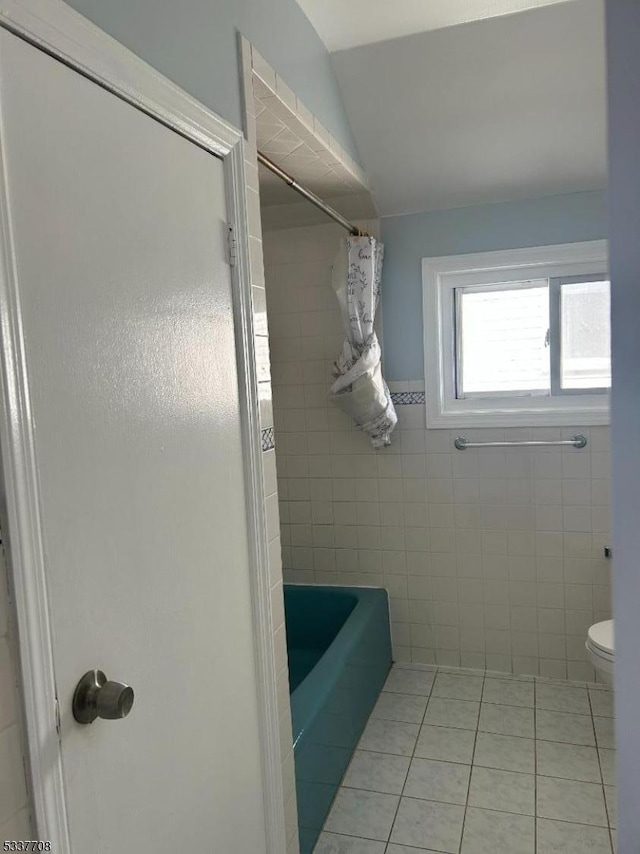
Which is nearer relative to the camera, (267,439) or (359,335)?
(267,439)

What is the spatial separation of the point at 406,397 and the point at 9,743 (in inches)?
93.9

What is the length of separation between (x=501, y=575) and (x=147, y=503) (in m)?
2.23

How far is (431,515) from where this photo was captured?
299 cm

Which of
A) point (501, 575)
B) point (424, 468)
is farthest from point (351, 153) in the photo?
point (501, 575)

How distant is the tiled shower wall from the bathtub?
0.45 ft

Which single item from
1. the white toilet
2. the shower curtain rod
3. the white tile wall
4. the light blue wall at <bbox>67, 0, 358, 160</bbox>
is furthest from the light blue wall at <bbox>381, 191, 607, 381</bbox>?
the white tile wall

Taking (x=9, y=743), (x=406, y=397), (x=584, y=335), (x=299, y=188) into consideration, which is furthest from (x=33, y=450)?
(x=584, y=335)

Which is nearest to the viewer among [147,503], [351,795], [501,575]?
[147,503]

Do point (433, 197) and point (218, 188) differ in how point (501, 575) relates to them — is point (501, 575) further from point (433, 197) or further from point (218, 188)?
point (218, 188)

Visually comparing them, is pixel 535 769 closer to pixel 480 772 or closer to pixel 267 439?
pixel 480 772

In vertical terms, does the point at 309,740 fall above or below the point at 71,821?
below

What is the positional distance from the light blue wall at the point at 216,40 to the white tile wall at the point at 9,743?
0.92 meters

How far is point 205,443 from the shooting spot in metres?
1.31

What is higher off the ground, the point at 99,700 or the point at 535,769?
the point at 99,700
